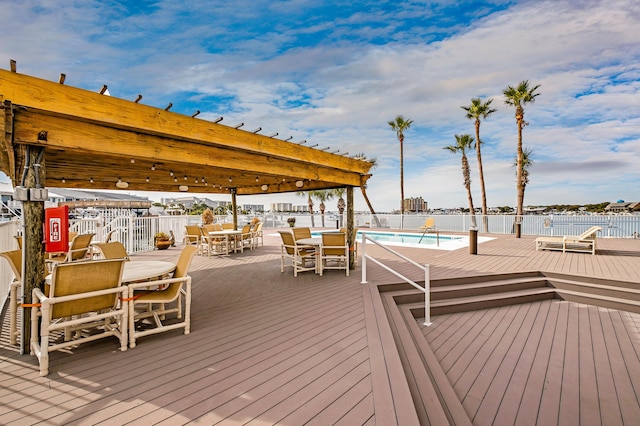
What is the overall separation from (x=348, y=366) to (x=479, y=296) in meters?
3.98

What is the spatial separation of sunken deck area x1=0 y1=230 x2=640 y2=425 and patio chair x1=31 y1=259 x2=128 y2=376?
196 millimetres

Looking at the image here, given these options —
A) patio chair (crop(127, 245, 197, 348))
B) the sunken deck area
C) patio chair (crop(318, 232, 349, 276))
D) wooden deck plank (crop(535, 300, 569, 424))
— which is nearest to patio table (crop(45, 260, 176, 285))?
patio chair (crop(127, 245, 197, 348))

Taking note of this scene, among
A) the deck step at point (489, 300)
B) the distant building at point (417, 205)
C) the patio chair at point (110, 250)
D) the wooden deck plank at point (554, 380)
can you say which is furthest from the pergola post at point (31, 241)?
the distant building at point (417, 205)

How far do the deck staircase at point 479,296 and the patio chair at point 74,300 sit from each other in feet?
9.78

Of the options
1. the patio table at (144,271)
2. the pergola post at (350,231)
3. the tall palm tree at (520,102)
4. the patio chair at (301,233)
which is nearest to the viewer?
the patio table at (144,271)

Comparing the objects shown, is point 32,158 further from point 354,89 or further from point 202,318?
point 354,89

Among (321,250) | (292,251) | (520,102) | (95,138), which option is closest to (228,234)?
(292,251)

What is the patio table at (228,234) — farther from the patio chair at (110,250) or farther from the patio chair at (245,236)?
the patio chair at (110,250)

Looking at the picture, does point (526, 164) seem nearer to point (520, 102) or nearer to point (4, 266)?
point (520, 102)

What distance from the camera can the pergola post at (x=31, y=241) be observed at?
2754mm

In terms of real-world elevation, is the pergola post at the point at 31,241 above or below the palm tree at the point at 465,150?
below

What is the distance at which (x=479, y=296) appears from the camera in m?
5.36

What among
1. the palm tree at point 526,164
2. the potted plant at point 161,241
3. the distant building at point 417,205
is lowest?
the potted plant at point 161,241

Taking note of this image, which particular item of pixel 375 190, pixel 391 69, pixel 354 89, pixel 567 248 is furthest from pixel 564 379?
pixel 375 190
